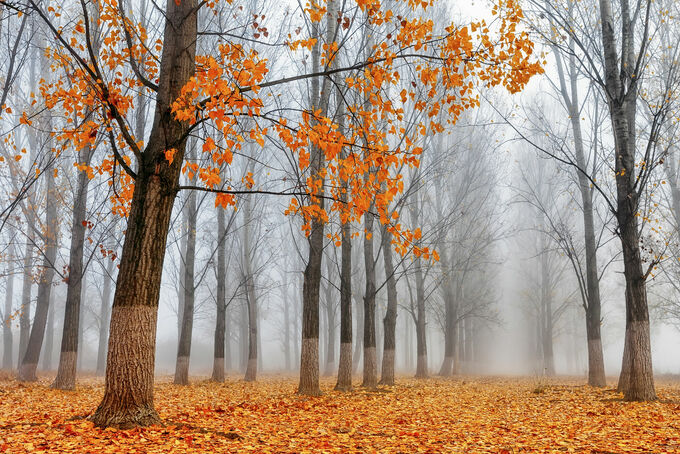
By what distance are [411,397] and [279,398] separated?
2641 mm

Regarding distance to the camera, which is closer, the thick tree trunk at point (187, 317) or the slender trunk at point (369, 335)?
the slender trunk at point (369, 335)

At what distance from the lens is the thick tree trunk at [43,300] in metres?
12.0

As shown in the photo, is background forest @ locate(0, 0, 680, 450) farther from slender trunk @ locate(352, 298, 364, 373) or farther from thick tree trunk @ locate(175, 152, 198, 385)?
slender trunk @ locate(352, 298, 364, 373)

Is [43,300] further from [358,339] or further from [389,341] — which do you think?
[358,339]

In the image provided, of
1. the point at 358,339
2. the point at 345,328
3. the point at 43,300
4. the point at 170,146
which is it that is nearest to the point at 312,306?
the point at 345,328

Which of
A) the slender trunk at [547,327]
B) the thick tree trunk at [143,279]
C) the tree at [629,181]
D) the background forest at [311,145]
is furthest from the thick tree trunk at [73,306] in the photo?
the slender trunk at [547,327]

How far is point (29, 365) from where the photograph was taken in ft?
39.2

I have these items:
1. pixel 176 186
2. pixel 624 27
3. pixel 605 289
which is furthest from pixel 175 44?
pixel 605 289

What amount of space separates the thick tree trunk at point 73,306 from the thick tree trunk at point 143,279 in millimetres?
5002

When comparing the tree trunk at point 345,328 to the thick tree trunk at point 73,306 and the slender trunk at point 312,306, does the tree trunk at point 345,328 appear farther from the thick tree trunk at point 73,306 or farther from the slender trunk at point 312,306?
the thick tree trunk at point 73,306

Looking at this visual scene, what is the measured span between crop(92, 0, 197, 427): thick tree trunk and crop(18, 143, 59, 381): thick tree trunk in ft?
27.4

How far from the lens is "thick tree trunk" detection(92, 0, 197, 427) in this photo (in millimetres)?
4488

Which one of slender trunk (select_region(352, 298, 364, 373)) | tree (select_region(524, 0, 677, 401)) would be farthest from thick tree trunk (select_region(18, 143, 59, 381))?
slender trunk (select_region(352, 298, 364, 373))

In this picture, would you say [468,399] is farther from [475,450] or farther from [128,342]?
[128,342]
